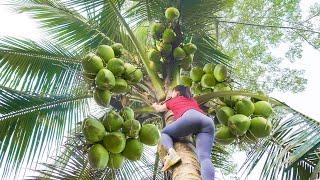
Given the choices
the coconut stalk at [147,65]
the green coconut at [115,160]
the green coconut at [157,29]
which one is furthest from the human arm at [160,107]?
the green coconut at [157,29]

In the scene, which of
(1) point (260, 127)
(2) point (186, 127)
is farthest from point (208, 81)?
(2) point (186, 127)

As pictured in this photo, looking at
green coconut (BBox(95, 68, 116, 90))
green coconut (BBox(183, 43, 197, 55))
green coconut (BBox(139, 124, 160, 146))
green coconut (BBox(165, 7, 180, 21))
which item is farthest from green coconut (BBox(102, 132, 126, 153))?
green coconut (BBox(165, 7, 180, 21))

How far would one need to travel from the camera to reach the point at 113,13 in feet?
15.3

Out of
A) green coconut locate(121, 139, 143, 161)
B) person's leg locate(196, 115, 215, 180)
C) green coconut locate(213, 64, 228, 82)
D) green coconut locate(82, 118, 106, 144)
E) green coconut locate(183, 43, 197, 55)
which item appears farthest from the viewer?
green coconut locate(183, 43, 197, 55)

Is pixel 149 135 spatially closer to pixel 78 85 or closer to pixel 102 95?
pixel 102 95

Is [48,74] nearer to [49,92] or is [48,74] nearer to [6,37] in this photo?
[49,92]

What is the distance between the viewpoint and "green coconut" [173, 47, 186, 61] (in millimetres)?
4402

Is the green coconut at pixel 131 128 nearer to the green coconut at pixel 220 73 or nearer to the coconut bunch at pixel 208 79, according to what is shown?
the coconut bunch at pixel 208 79

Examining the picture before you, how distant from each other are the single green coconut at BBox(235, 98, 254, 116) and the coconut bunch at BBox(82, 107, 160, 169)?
0.65 metres

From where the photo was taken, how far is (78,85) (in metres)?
4.48

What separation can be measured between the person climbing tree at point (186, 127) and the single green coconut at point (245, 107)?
0.29m

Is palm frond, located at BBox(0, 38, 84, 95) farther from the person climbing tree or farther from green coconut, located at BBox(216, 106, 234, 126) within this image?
green coconut, located at BBox(216, 106, 234, 126)

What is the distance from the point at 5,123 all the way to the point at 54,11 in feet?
4.26

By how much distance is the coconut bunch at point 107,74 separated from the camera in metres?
3.72
